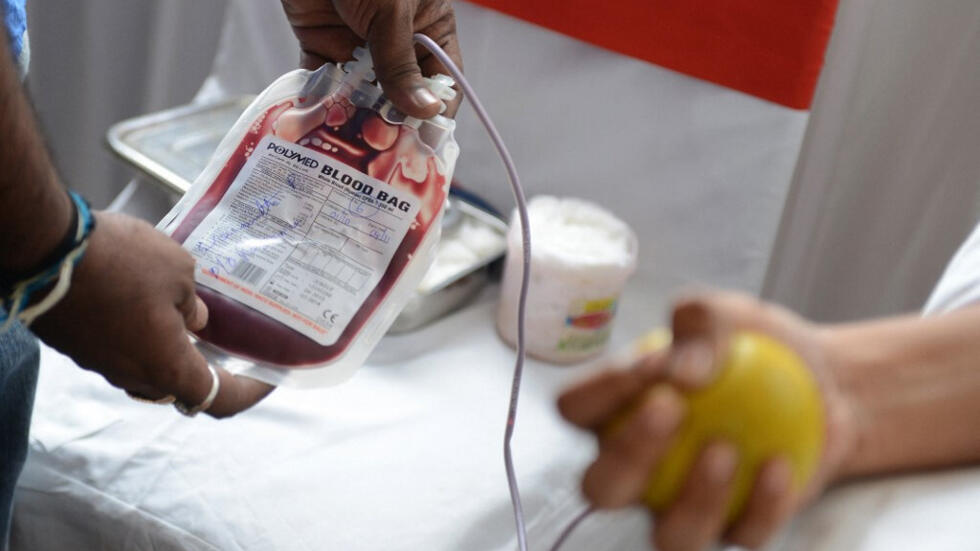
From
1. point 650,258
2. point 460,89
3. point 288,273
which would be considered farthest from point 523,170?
point 288,273

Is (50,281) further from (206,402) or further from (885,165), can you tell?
(885,165)

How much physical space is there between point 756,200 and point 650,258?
132mm

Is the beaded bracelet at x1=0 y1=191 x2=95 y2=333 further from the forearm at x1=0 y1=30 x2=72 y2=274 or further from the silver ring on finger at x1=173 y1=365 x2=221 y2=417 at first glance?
the silver ring on finger at x1=173 y1=365 x2=221 y2=417

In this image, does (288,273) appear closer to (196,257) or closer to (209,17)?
(196,257)

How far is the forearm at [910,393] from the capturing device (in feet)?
1.31

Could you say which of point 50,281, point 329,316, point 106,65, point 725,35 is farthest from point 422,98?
point 106,65

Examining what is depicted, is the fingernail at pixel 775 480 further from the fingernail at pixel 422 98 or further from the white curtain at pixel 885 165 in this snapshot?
the white curtain at pixel 885 165

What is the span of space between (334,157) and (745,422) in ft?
1.12

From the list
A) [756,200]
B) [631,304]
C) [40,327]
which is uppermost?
[40,327]

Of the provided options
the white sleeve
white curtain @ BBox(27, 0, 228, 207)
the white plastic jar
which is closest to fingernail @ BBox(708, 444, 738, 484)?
the white sleeve

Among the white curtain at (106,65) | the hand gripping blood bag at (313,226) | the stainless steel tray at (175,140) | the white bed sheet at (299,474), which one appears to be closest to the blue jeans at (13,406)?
the white bed sheet at (299,474)

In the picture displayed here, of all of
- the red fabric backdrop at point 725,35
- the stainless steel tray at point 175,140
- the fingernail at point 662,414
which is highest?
the fingernail at point 662,414

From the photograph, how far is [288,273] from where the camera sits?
533 millimetres

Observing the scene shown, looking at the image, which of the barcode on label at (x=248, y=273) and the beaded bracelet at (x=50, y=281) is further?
the barcode on label at (x=248, y=273)
